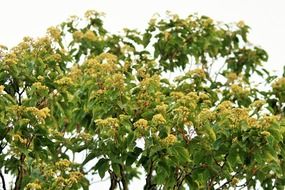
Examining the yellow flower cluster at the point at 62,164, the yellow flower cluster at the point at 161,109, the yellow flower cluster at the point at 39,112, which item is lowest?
the yellow flower cluster at the point at 62,164

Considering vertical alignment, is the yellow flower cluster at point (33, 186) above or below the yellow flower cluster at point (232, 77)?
below

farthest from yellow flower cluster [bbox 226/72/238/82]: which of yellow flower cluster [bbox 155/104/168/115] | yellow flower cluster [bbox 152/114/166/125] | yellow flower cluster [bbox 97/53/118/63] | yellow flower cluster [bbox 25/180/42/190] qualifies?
yellow flower cluster [bbox 25/180/42/190]

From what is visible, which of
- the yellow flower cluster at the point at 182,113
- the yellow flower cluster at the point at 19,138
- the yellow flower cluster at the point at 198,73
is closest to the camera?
the yellow flower cluster at the point at 182,113

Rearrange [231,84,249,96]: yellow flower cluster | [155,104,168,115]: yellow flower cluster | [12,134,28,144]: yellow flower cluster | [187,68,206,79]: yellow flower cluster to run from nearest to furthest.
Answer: [12,134,28,144]: yellow flower cluster < [155,104,168,115]: yellow flower cluster < [187,68,206,79]: yellow flower cluster < [231,84,249,96]: yellow flower cluster

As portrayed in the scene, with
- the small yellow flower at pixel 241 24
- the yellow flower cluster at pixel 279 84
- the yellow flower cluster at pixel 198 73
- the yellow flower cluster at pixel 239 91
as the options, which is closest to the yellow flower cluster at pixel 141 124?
the yellow flower cluster at pixel 198 73

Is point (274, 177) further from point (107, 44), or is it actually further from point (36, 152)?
point (107, 44)

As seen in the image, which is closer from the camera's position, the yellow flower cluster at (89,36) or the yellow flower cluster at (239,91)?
the yellow flower cluster at (239,91)

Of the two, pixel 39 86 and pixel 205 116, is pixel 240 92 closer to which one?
pixel 205 116

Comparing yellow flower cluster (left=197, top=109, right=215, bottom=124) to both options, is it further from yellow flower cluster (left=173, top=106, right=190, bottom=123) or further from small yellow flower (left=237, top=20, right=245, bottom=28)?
small yellow flower (left=237, top=20, right=245, bottom=28)

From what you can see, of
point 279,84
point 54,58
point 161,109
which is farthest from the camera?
point 279,84

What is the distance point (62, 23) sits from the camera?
59.9ft

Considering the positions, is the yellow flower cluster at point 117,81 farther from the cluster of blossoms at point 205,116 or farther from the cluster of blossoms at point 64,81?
the cluster of blossoms at point 205,116

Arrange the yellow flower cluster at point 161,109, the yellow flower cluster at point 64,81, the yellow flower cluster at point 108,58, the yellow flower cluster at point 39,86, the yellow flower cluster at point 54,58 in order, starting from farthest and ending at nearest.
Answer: the yellow flower cluster at point 54,58
the yellow flower cluster at point 108,58
the yellow flower cluster at point 64,81
the yellow flower cluster at point 39,86
the yellow flower cluster at point 161,109

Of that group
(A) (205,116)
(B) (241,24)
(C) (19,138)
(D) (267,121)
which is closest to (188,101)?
(A) (205,116)
